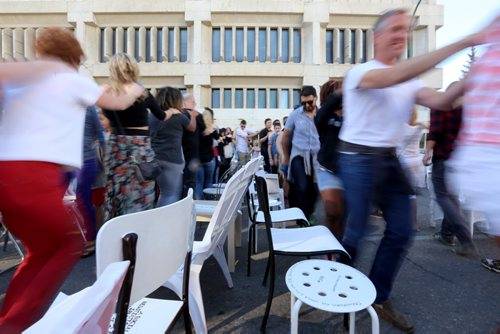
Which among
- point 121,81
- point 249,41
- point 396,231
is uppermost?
point 249,41

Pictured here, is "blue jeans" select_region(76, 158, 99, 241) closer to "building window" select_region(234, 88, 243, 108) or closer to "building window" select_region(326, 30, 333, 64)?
"building window" select_region(234, 88, 243, 108)

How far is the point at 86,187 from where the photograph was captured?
11.0 feet

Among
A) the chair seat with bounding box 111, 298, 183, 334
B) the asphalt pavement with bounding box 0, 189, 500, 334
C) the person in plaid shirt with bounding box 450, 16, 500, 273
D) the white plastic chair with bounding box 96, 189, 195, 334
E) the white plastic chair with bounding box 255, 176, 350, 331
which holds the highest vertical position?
the person in plaid shirt with bounding box 450, 16, 500, 273

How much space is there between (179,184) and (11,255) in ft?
6.21

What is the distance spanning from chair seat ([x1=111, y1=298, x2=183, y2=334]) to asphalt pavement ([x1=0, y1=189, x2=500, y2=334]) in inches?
29.0

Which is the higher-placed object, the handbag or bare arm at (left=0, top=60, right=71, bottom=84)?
bare arm at (left=0, top=60, right=71, bottom=84)

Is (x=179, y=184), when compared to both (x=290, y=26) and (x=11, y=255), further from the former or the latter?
(x=290, y=26)

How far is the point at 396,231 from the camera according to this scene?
202 centimetres

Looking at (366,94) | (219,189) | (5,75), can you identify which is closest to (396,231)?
(366,94)

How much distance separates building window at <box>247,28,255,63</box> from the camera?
2138cm

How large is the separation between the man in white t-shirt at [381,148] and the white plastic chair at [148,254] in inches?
40.0

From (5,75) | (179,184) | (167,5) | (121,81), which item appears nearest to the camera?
(5,75)

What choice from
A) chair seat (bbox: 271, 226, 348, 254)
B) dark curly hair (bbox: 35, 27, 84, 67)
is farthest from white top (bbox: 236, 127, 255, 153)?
dark curly hair (bbox: 35, 27, 84, 67)

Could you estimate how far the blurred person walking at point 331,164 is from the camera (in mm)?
2951
